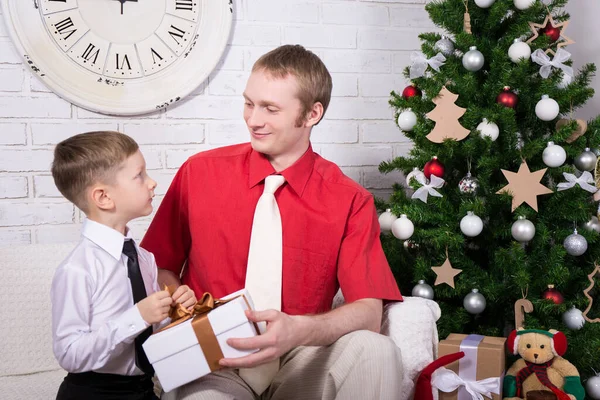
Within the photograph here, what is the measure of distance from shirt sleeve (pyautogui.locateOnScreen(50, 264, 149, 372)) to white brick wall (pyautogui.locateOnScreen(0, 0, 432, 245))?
111 centimetres

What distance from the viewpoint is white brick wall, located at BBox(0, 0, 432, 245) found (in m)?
2.38

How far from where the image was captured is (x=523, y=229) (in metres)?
2.14

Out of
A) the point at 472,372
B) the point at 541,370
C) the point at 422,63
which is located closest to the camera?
the point at 472,372

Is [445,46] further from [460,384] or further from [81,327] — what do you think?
[81,327]

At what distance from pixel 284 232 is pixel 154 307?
0.54m

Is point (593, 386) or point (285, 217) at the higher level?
point (285, 217)

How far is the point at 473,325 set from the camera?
239cm

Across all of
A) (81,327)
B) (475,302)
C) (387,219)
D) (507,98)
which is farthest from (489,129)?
(81,327)

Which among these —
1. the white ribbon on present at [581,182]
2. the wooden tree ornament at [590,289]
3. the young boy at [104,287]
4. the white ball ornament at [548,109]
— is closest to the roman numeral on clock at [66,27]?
the young boy at [104,287]

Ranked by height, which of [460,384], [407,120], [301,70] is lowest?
[460,384]

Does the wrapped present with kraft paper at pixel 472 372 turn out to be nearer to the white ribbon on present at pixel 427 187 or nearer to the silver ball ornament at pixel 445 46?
the white ribbon on present at pixel 427 187

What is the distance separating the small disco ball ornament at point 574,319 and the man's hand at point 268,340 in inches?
45.0

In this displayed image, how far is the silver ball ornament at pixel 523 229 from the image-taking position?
2145 millimetres

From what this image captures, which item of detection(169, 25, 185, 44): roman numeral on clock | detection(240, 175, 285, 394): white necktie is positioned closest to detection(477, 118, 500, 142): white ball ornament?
detection(240, 175, 285, 394): white necktie
